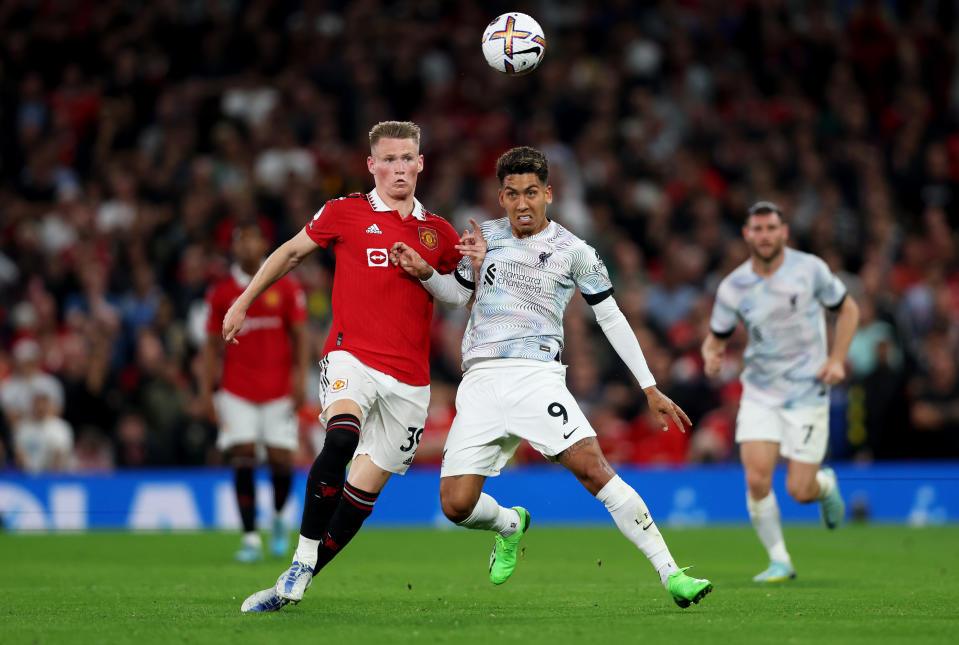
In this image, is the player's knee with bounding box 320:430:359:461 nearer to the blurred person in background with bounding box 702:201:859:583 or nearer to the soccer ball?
the soccer ball

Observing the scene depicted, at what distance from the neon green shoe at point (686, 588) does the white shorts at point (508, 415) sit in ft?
2.98

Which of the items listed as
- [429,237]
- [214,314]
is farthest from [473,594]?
[214,314]

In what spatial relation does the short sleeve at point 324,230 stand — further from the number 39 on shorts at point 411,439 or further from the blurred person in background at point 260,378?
the blurred person in background at point 260,378

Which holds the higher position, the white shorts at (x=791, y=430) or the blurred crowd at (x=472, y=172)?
the blurred crowd at (x=472, y=172)

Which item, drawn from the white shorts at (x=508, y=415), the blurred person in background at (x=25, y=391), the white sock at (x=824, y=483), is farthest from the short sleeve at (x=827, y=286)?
the blurred person in background at (x=25, y=391)

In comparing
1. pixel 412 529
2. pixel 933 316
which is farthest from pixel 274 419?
pixel 933 316

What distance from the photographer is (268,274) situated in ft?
25.6

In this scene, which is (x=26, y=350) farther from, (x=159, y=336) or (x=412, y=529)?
(x=412, y=529)

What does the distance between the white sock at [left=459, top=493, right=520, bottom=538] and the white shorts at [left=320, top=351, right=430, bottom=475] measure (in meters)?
0.52

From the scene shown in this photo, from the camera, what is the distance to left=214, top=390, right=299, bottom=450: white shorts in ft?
39.4

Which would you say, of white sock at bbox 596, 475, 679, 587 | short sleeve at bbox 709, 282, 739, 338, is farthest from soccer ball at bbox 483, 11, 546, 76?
white sock at bbox 596, 475, 679, 587

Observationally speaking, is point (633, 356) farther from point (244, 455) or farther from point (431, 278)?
point (244, 455)

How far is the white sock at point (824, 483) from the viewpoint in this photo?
10727 mm

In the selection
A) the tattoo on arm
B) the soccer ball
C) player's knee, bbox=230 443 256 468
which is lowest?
player's knee, bbox=230 443 256 468
